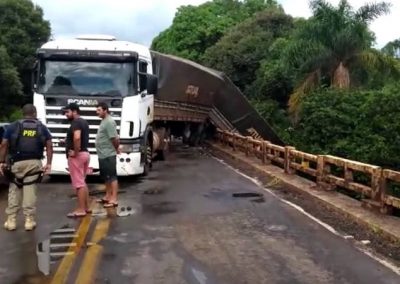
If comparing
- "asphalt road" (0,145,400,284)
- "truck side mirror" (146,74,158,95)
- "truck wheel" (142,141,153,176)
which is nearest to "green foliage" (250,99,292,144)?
"truck wheel" (142,141,153,176)

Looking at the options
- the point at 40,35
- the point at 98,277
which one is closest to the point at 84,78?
the point at 98,277

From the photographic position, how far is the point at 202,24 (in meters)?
59.2

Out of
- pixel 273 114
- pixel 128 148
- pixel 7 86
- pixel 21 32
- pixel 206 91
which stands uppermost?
pixel 21 32

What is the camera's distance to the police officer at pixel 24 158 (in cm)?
860

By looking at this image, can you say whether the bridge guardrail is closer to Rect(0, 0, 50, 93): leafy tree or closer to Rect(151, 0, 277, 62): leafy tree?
Rect(0, 0, 50, 93): leafy tree

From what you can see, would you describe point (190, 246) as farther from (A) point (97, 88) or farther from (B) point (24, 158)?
(A) point (97, 88)

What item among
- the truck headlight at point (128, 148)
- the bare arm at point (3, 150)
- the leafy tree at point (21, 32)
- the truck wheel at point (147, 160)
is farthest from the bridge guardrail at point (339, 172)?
the leafy tree at point (21, 32)

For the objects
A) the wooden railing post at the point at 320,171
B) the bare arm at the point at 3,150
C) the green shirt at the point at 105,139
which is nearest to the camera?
the bare arm at the point at 3,150

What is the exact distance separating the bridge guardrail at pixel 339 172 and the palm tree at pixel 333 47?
8533 mm

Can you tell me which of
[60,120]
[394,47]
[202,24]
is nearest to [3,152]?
[60,120]

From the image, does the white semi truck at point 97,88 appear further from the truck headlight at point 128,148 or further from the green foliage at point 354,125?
the green foliage at point 354,125

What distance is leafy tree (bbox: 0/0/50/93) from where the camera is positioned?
156 ft

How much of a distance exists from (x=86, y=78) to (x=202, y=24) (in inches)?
1826

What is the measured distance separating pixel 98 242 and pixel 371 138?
11.9 metres
